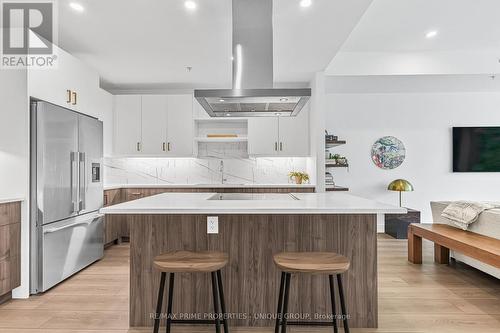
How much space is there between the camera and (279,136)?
5637 mm

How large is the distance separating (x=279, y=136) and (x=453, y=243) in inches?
118

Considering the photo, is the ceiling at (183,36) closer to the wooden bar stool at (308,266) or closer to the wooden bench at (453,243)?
the wooden bar stool at (308,266)

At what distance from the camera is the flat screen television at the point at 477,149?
6094 mm

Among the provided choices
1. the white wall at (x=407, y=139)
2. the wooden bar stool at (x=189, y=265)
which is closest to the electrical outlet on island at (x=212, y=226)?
the wooden bar stool at (x=189, y=265)

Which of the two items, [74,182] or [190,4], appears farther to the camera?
[74,182]

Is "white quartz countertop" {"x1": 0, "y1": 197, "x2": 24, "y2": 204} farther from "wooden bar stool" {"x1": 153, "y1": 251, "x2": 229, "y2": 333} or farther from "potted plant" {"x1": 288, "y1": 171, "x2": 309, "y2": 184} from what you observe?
"potted plant" {"x1": 288, "y1": 171, "x2": 309, "y2": 184}

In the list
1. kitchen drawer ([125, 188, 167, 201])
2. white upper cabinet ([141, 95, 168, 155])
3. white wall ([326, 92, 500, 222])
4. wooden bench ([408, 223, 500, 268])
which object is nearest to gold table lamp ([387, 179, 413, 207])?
white wall ([326, 92, 500, 222])

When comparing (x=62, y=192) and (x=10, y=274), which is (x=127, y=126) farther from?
(x=10, y=274)

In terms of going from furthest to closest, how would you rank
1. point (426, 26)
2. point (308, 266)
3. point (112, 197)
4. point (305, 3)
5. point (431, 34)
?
point (112, 197) < point (431, 34) < point (426, 26) < point (305, 3) < point (308, 266)

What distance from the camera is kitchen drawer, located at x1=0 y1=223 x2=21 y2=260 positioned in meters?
2.86

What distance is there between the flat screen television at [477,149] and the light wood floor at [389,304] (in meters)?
2.80

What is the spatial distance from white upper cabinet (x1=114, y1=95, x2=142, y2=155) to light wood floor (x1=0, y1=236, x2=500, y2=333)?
2239 mm

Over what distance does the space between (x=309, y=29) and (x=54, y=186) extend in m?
2.97

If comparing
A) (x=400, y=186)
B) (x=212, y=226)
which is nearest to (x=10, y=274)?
(x=212, y=226)
